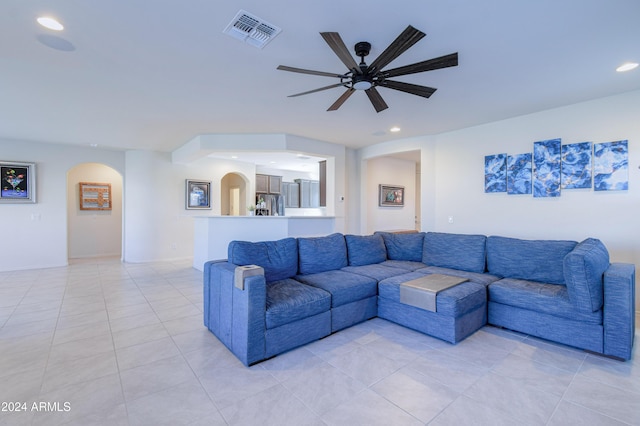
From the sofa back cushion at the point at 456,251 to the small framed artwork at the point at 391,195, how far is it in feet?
9.33

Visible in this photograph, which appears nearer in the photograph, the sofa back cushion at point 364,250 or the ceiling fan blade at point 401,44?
the ceiling fan blade at point 401,44

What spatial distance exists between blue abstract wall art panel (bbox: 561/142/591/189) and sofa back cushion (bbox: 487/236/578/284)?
101 centimetres

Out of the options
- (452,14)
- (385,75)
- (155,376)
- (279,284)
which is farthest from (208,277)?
(452,14)

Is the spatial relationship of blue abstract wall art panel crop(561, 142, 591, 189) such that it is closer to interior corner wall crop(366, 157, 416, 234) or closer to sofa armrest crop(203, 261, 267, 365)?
interior corner wall crop(366, 157, 416, 234)

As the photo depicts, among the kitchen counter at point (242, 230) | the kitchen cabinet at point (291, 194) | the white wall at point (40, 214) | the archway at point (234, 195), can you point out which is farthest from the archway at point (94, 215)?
the kitchen cabinet at point (291, 194)

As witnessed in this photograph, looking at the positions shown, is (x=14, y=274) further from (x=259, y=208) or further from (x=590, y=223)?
(x=590, y=223)

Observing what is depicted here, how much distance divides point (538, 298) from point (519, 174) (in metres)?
2.19

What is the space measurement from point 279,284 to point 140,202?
5322mm

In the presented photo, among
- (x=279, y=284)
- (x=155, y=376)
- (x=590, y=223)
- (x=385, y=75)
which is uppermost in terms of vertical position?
(x=385, y=75)

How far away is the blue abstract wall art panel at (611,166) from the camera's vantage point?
133 inches

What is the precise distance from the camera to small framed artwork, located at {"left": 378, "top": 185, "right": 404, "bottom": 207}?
22.8ft

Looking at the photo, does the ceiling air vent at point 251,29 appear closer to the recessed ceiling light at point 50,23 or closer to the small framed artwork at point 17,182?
the recessed ceiling light at point 50,23

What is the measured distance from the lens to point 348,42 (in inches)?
92.9

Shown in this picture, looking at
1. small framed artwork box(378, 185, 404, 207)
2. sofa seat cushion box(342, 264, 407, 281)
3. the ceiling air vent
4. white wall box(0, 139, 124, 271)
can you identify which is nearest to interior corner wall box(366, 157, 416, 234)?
small framed artwork box(378, 185, 404, 207)
